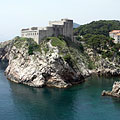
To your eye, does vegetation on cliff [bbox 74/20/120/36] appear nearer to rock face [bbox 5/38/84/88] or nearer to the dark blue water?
rock face [bbox 5/38/84/88]

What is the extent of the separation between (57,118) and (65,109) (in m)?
6.41

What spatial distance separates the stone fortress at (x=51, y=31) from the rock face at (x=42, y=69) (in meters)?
5.61

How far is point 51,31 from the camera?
10325 centimetres

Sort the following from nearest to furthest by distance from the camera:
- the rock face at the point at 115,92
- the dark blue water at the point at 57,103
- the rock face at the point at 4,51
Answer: the dark blue water at the point at 57,103
the rock face at the point at 115,92
the rock face at the point at 4,51

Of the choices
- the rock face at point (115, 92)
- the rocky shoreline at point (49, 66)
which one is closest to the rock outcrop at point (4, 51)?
the rocky shoreline at point (49, 66)

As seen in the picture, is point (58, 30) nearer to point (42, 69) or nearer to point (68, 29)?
point (68, 29)

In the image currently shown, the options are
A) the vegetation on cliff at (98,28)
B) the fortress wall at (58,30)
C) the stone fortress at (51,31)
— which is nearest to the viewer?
the stone fortress at (51,31)

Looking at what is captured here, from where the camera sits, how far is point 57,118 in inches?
2136

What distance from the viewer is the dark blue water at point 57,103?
55.8 m

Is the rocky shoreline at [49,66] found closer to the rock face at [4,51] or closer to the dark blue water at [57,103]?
the dark blue water at [57,103]

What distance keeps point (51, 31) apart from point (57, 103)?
45.3 m

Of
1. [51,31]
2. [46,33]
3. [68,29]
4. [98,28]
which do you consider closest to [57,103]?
[46,33]

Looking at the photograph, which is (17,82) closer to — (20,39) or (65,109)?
(20,39)

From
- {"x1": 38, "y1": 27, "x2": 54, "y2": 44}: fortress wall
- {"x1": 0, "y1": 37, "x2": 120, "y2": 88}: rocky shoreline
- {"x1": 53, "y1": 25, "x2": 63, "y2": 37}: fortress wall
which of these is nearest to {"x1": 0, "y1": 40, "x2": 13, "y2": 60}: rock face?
{"x1": 0, "y1": 37, "x2": 120, "y2": 88}: rocky shoreline
